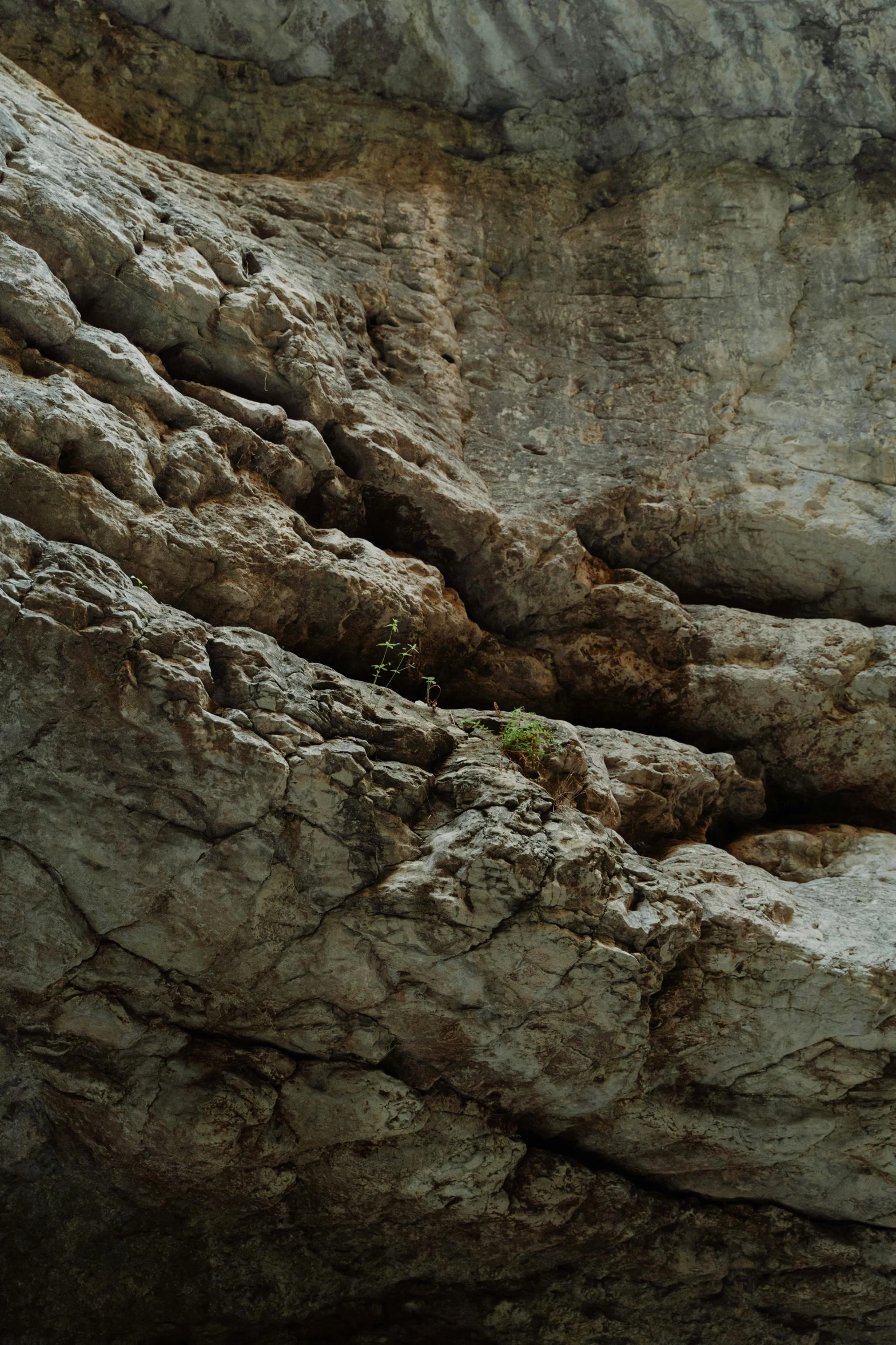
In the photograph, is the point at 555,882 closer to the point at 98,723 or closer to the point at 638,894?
the point at 638,894

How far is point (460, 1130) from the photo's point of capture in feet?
18.7

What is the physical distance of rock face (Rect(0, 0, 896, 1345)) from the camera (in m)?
5.11

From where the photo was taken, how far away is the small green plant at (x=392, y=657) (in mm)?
6484

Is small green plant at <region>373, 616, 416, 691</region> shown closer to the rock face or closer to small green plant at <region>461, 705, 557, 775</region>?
the rock face

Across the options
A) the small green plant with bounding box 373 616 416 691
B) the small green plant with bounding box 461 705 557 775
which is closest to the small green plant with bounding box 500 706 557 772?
the small green plant with bounding box 461 705 557 775

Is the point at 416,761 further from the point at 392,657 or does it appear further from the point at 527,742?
the point at 392,657

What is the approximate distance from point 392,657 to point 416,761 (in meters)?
1.22

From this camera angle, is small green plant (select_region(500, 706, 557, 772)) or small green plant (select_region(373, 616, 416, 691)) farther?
small green plant (select_region(373, 616, 416, 691))

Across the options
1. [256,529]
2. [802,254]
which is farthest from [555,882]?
[802,254]

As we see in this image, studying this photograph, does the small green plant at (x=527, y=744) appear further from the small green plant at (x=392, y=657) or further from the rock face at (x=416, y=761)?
the small green plant at (x=392, y=657)

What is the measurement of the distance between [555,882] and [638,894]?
63 cm

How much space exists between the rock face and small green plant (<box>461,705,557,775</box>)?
0.17 ft

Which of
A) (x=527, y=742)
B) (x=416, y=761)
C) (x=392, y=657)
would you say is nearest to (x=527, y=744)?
(x=527, y=742)

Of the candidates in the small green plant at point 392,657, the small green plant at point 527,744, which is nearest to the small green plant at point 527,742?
the small green plant at point 527,744
